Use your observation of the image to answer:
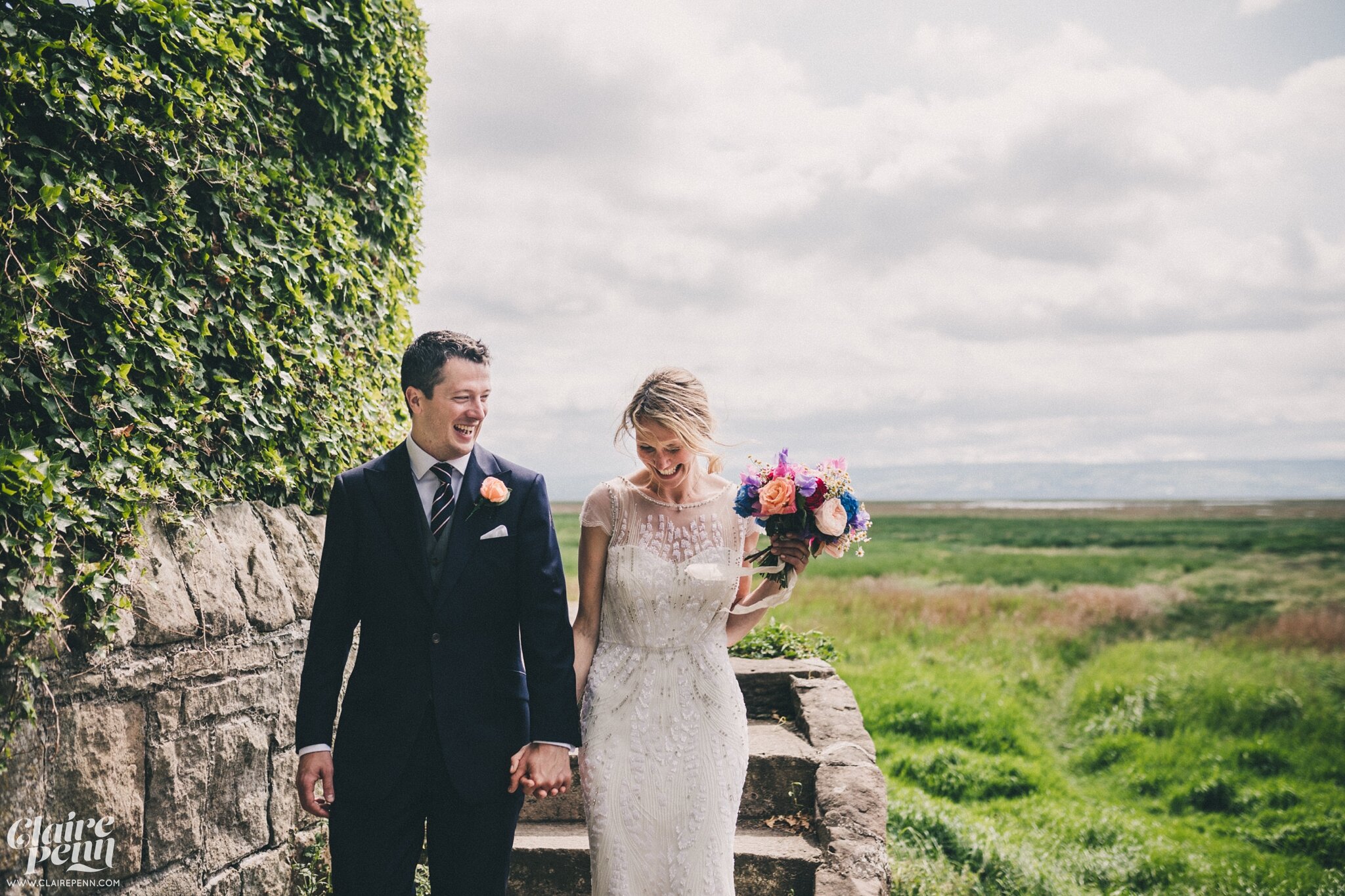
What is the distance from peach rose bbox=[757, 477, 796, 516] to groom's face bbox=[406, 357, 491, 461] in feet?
4.03

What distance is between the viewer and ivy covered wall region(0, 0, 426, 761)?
2605mm

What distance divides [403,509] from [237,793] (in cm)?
159

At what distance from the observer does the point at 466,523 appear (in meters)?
2.98

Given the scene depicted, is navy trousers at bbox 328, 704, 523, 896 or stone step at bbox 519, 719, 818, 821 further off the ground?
navy trousers at bbox 328, 704, 523, 896

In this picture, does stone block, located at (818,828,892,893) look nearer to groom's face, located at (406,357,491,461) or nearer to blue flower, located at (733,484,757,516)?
blue flower, located at (733,484,757,516)

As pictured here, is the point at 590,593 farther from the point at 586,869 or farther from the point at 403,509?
the point at 586,869

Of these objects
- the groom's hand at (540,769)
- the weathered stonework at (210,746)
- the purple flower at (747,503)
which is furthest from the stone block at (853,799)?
the groom's hand at (540,769)

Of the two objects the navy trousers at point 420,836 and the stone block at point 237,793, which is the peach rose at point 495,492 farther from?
the stone block at point 237,793

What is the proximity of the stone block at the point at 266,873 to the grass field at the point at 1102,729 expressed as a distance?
3796mm

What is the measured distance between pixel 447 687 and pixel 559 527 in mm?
57580

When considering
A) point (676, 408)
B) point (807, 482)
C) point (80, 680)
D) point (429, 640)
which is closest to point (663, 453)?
point (676, 408)

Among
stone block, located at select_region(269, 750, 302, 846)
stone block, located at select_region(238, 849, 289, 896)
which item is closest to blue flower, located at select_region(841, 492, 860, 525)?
stone block, located at select_region(269, 750, 302, 846)

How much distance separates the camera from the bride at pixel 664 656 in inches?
130

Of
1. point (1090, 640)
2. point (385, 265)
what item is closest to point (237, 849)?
point (385, 265)
